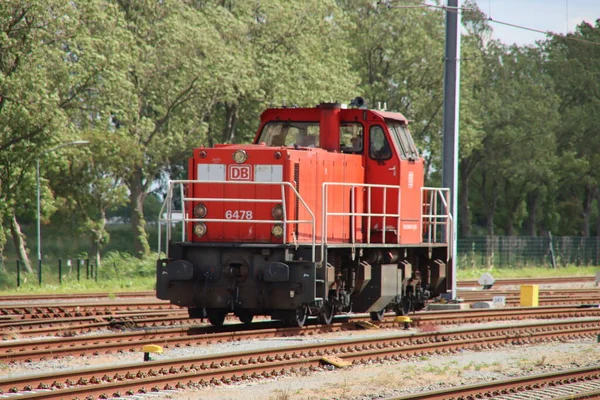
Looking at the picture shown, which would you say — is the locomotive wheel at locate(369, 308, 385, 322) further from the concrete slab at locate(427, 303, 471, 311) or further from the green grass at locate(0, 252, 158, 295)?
the green grass at locate(0, 252, 158, 295)

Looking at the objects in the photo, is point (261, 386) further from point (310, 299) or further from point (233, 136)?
point (233, 136)

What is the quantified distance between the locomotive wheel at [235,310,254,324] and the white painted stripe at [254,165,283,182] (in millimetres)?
2460

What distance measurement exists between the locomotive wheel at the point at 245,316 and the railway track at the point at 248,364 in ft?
8.74

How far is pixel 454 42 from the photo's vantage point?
811 inches

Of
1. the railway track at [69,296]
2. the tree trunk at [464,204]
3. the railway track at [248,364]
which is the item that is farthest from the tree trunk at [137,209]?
the railway track at [248,364]

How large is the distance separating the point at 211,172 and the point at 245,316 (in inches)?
109

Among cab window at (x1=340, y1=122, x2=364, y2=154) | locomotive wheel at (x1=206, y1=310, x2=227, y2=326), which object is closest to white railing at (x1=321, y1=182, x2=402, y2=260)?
cab window at (x1=340, y1=122, x2=364, y2=154)

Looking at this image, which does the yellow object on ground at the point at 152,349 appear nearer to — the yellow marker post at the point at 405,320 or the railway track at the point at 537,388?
the railway track at the point at 537,388

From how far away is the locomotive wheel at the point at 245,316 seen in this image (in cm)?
1576

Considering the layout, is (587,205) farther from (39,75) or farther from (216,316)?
(216,316)

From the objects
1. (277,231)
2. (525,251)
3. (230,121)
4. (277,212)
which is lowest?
(525,251)

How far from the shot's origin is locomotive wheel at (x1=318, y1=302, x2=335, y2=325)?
52.1ft

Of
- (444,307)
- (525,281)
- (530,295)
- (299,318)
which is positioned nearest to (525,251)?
(525,281)

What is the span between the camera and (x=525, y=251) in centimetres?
4772
